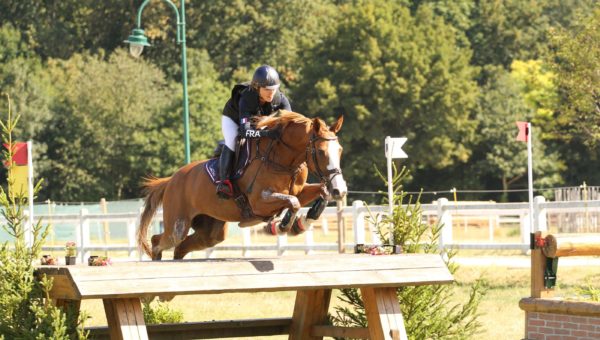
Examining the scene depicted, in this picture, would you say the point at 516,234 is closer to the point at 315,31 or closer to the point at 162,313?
the point at 162,313

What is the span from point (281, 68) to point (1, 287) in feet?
160

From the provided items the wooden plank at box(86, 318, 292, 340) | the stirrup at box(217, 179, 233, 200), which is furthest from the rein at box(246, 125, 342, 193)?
the wooden plank at box(86, 318, 292, 340)

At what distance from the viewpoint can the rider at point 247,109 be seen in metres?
9.61

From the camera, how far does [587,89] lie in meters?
33.0

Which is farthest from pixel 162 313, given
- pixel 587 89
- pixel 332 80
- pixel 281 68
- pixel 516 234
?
pixel 281 68

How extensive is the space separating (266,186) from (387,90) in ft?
136

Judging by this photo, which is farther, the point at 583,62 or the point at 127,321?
the point at 583,62

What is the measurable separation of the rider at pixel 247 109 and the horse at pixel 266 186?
0.11 metres

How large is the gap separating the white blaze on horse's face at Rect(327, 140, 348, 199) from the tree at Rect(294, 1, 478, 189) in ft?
133

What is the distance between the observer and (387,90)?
5059 cm

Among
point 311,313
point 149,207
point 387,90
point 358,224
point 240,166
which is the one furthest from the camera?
point 387,90

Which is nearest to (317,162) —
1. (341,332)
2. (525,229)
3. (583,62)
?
(341,332)

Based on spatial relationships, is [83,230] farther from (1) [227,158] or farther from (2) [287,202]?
(2) [287,202]

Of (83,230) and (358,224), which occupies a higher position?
(358,224)
